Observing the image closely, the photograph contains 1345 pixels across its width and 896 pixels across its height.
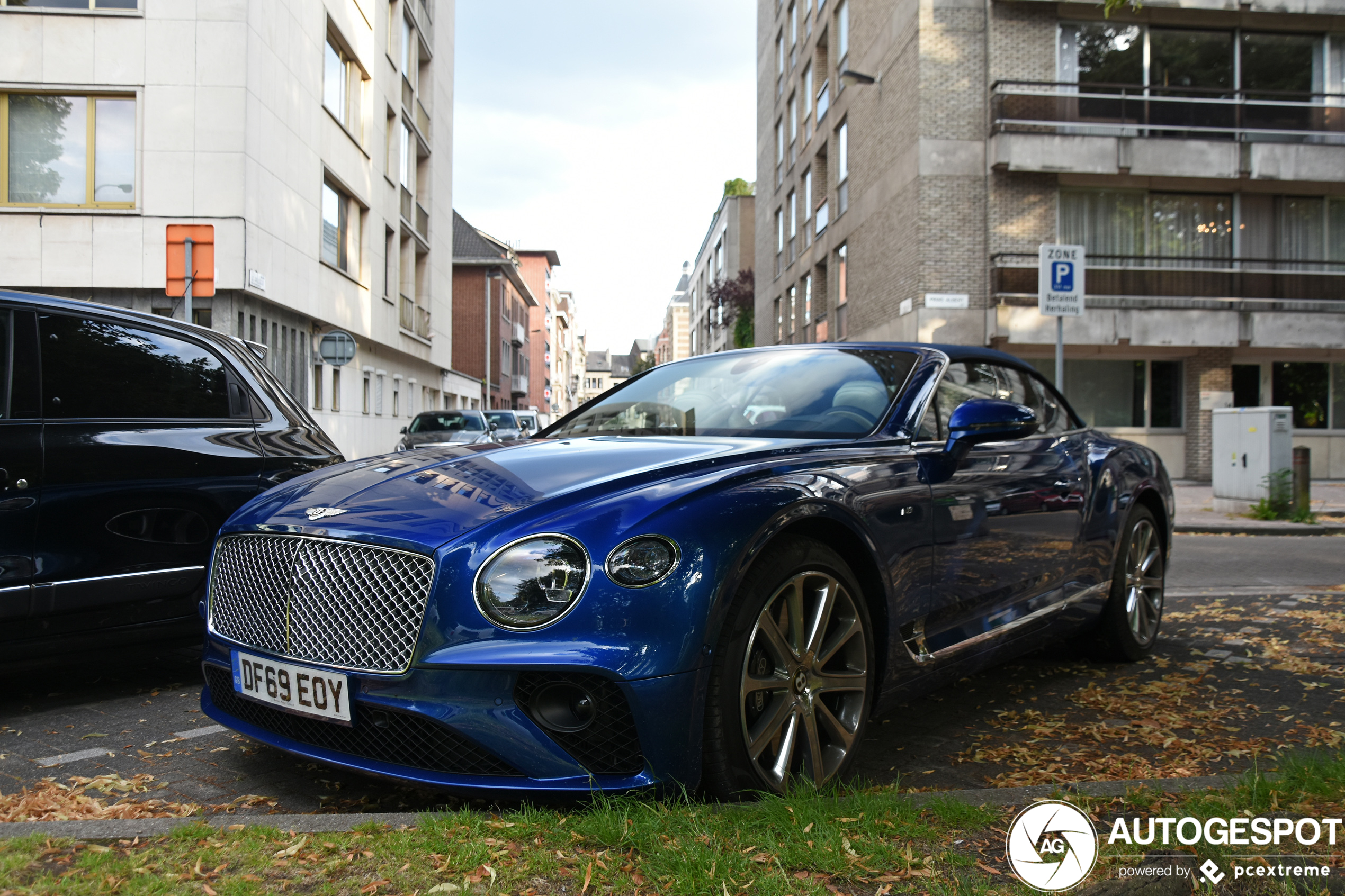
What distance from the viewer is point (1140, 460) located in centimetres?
518

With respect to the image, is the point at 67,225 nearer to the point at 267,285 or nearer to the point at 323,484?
the point at 267,285

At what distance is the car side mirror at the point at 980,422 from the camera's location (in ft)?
11.8

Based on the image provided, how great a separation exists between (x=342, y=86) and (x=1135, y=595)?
78.3ft

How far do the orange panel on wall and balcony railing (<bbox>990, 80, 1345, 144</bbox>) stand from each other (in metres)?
16.4

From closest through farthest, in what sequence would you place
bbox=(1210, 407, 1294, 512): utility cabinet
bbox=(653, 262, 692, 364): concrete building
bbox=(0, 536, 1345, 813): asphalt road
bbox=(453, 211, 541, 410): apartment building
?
bbox=(0, 536, 1345, 813): asphalt road, bbox=(1210, 407, 1294, 512): utility cabinet, bbox=(453, 211, 541, 410): apartment building, bbox=(653, 262, 692, 364): concrete building

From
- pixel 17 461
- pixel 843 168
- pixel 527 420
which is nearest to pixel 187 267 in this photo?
pixel 17 461

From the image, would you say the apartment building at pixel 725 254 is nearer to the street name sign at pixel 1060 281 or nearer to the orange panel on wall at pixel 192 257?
the street name sign at pixel 1060 281

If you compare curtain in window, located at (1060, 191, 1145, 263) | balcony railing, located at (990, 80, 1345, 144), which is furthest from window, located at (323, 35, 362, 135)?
curtain in window, located at (1060, 191, 1145, 263)

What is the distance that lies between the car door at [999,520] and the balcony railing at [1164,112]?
18215 mm

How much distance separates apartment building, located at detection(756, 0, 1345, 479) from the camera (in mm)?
21000

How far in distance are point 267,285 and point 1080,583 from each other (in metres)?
17.3

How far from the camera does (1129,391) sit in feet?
74.5

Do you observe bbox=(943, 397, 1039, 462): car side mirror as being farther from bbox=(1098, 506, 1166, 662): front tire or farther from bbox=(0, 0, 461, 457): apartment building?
bbox=(0, 0, 461, 457): apartment building

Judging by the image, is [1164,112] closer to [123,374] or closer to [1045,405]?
[1045,405]
